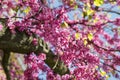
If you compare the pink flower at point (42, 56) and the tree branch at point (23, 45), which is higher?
the tree branch at point (23, 45)

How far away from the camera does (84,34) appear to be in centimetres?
780

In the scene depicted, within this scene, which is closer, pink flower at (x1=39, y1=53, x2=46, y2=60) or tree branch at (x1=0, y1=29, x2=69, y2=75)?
tree branch at (x1=0, y1=29, x2=69, y2=75)

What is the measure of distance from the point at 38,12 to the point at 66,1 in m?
0.78

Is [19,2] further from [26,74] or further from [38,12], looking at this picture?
[26,74]

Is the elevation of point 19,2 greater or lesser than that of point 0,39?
greater

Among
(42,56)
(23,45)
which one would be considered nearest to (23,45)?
(23,45)

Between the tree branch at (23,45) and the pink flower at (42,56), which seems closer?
the tree branch at (23,45)

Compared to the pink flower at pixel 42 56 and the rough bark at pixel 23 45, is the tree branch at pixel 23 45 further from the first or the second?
the pink flower at pixel 42 56

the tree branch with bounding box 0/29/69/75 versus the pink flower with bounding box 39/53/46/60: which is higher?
the tree branch with bounding box 0/29/69/75

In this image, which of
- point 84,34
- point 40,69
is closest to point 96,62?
point 84,34

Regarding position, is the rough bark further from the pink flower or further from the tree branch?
the pink flower

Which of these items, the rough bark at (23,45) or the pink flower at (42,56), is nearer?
the rough bark at (23,45)

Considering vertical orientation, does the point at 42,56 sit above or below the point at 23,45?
below

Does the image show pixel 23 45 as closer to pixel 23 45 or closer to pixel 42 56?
pixel 23 45
